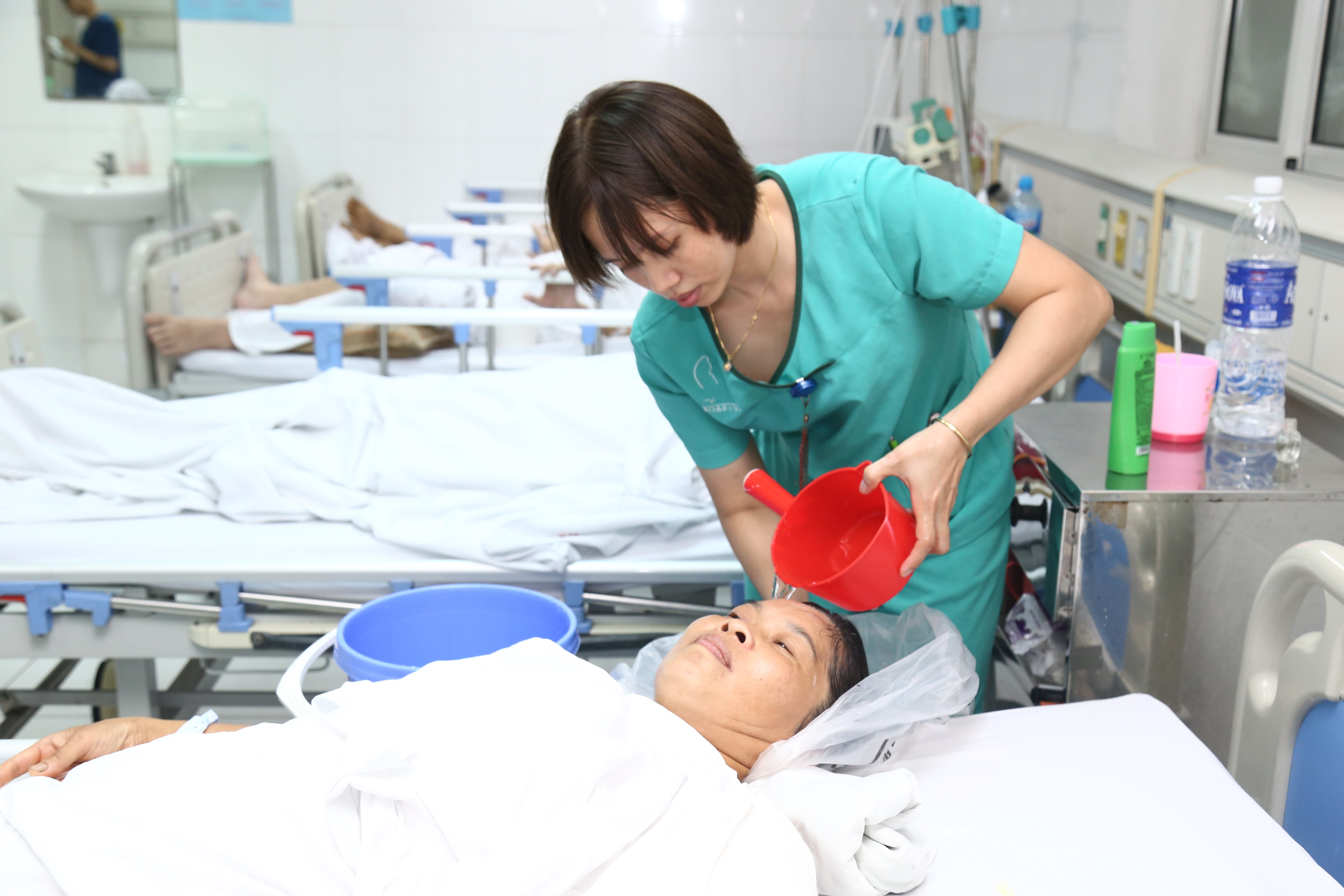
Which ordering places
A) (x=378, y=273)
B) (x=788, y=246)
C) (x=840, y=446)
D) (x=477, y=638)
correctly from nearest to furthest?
(x=788, y=246) < (x=840, y=446) < (x=477, y=638) < (x=378, y=273)

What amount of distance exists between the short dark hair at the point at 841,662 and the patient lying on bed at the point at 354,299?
224 cm

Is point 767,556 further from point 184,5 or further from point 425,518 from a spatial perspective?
point 184,5

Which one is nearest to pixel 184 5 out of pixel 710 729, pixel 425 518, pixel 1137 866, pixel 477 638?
pixel 425 518

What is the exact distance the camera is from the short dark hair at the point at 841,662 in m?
1.39

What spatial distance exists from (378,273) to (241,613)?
149 cm

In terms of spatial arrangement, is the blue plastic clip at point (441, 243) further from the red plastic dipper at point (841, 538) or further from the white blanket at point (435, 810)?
the white blanket at point (435, 810)

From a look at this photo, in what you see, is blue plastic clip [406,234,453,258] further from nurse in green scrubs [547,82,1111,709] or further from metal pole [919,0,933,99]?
nurse in green scrubs [547,82,1111,709]

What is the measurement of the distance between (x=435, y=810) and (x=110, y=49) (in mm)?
5133

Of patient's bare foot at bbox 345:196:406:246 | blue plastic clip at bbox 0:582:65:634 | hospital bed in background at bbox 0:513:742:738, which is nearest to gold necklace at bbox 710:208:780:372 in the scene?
hospital bed in background at bbox 0:513:742:738

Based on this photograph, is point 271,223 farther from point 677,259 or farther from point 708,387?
point 677,259

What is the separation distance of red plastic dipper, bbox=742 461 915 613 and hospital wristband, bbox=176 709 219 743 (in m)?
0.74

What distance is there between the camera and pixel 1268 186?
5.27 ft

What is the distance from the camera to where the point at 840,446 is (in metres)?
1.59

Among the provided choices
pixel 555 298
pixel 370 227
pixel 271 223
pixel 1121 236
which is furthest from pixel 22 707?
pixel 271 223
